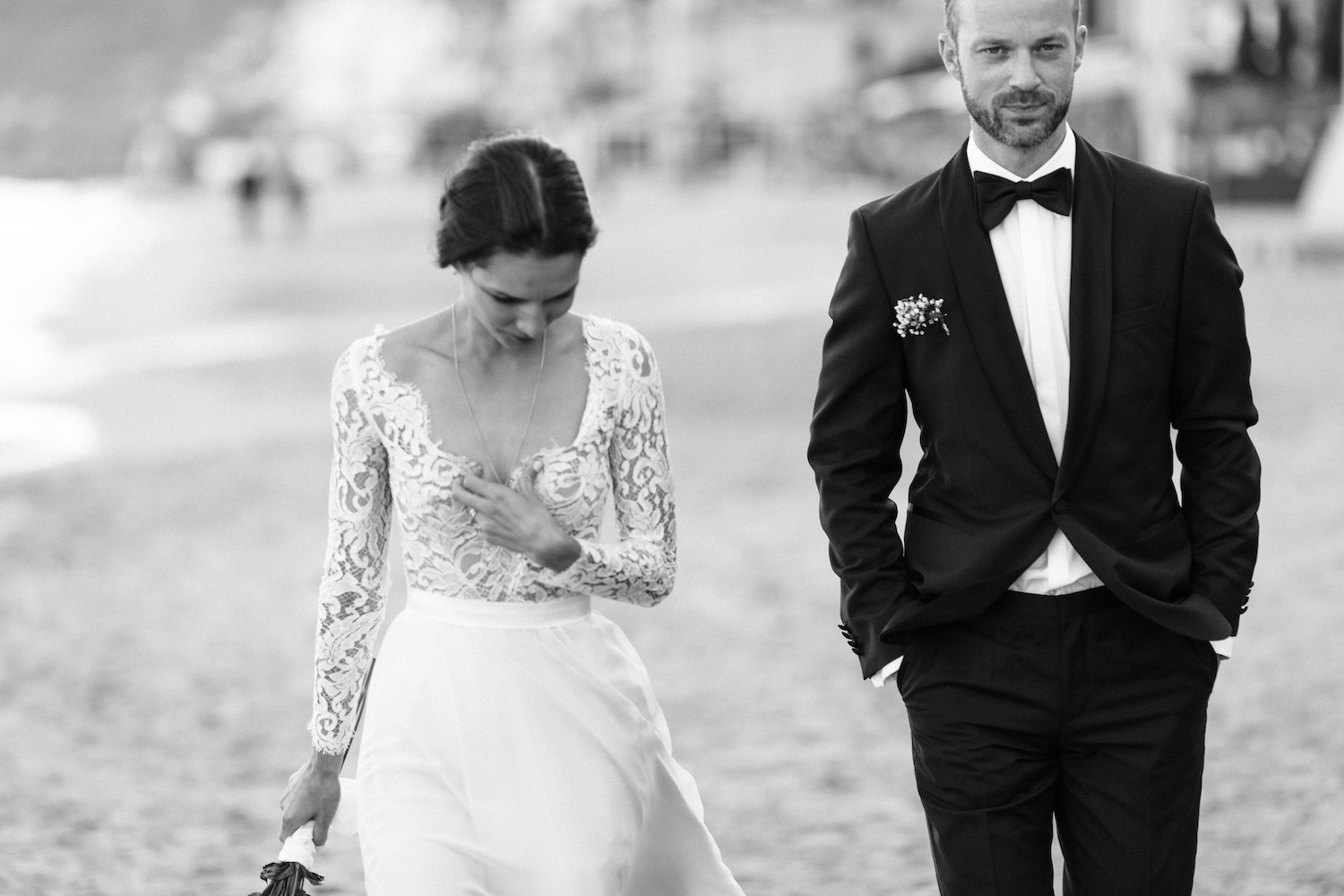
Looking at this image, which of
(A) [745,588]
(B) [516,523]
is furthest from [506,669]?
(A) [745,588]

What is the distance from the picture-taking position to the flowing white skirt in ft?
9.74

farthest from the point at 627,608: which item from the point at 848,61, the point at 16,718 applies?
the point at 848,61

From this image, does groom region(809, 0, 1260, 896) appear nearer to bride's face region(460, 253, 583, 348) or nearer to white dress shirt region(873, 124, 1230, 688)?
white dress shirt region(873, 124, 1230, 688)

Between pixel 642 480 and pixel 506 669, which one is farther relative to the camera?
pixel 642 480

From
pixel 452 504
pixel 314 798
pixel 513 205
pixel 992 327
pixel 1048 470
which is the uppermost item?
pixel 513 205

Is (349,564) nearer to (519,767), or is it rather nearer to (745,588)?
(519,767)

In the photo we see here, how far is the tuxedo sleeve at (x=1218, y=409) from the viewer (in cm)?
280

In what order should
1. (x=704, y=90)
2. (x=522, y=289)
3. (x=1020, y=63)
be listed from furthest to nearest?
1. (x=704, y=90)
2. (x=522, y=289)
3. (x=1020, y=63)

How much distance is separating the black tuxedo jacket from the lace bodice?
42 centimetres

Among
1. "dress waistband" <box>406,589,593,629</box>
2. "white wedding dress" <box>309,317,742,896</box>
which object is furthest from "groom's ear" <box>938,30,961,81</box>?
"dress waistband" <box>406,589,593,629</box>

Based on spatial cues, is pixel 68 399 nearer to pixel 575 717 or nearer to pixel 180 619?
pixel 180 619

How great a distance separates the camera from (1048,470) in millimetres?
2781

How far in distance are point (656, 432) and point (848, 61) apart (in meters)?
89.4

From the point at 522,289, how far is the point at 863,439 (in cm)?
61
